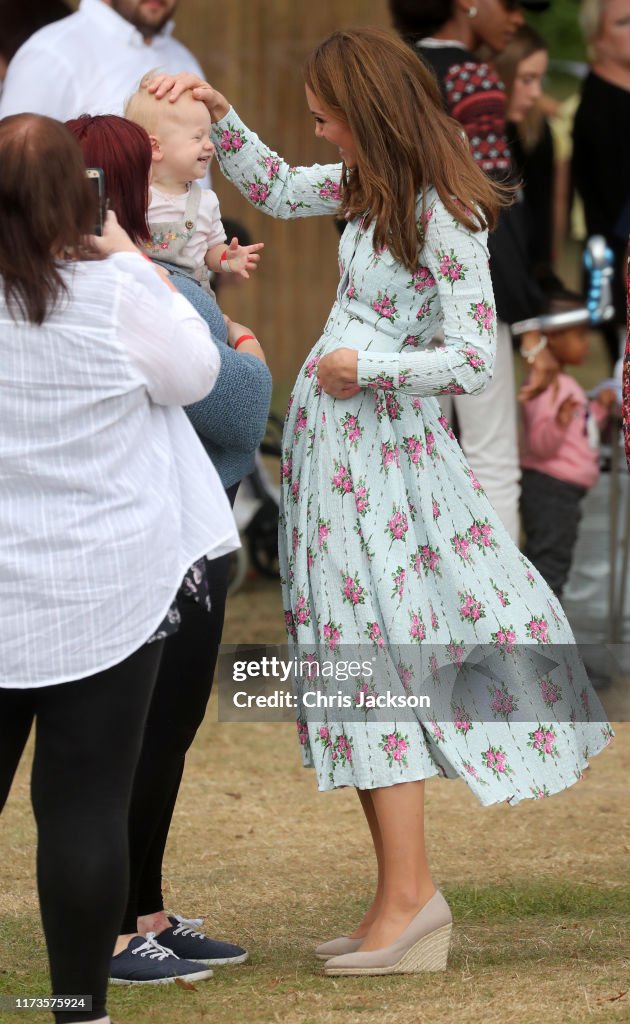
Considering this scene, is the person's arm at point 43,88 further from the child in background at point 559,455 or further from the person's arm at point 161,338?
the person's arm at point 161,338

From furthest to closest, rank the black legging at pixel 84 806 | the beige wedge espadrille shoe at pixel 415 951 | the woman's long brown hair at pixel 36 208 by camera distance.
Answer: the beige wedge espadrille shoe at pixel 415 951 < the black legging at pixel 84 806 < the woman's long brown hair at pixel 36 208

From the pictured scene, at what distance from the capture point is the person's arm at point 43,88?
4582 millimetres

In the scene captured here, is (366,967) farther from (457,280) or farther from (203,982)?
(457,280)

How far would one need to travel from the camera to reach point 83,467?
2.23 meters

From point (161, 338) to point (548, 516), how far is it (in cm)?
329

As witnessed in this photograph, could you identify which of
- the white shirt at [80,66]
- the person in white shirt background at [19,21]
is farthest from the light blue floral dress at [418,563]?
the person in white shirt background at [19,21]

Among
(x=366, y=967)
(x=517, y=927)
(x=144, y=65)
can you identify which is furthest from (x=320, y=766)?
(x=144, y=65)

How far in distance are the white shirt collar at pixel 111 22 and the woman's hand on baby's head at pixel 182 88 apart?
193 centimetres

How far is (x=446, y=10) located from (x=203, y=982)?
3037 mm

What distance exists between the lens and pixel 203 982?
297cm

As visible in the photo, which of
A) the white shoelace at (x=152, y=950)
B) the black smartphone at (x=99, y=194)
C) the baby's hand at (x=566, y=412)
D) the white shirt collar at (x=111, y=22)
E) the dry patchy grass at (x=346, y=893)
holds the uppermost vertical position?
the white shirt collar at (x=111, y=22)

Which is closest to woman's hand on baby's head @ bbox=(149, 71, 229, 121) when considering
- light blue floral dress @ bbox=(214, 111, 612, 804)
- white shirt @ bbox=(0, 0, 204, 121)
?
light blue floral dress @ bbox=(214, 111, 612, 804)

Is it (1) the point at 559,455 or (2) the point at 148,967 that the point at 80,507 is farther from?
(1) the point at 559,455

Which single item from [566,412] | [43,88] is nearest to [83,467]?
[43,88]
